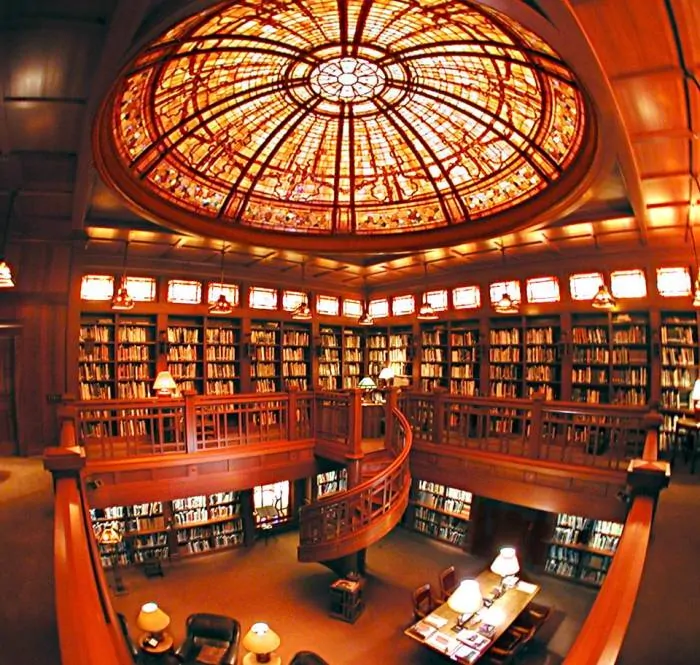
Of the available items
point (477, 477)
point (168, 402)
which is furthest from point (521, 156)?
point (168, 402)

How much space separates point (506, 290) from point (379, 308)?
306cm

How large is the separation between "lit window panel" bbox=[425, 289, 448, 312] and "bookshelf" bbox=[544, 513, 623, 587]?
4.31 meters

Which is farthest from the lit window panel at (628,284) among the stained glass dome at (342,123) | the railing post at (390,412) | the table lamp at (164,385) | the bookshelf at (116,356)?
the bookshelf at (116,356)

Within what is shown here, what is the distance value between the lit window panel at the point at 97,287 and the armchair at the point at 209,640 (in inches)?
198

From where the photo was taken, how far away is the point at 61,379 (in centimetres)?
694

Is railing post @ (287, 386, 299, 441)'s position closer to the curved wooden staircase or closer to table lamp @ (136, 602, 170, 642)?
the curved wooden staircase

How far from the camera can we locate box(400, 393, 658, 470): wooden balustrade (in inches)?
211

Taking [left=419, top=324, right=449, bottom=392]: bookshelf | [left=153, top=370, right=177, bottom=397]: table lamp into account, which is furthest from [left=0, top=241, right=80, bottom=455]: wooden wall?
[left=419, top=324, right=449, bottom=392]: bookshelf

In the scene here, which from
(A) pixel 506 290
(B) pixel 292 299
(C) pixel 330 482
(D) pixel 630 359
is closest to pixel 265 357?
(B) pixel 292 299

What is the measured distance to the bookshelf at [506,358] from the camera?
849cm

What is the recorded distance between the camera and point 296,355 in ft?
32.0

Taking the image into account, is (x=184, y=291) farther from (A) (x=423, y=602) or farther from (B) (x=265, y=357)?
(A) (x=423, y=602)

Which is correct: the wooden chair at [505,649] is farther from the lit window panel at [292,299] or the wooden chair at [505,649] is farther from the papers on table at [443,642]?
the lit window panel at [292,299]

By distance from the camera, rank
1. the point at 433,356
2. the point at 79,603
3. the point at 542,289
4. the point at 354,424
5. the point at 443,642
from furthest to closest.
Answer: the point at 433,356 → the point at 542,289 → the point at 354,424 → the point at 443,642 → the point at 79,603
